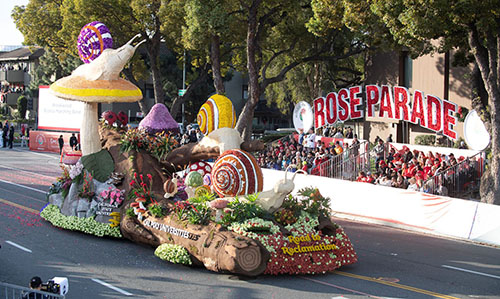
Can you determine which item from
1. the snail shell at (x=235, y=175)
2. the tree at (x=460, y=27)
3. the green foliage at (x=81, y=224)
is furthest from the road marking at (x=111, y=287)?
the tree at (x=460, y=27)

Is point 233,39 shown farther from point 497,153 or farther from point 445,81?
point 497,153

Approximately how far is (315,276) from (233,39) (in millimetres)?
24566

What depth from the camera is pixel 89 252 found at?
14.6 meters

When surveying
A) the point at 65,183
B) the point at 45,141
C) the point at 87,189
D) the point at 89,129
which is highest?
the point at 45,141

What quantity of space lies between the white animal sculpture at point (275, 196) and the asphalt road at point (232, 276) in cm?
160

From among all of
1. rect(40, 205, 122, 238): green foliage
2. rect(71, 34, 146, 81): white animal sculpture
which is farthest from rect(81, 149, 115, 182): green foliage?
rect(71, 34, 146, 81): white animal sculpture

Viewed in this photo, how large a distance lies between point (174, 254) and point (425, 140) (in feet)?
66.7

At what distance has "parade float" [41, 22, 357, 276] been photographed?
41.8ft

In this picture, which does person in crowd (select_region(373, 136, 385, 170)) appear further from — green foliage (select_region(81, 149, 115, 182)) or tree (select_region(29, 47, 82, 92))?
tree (select_region(29, 47, 82, 92))

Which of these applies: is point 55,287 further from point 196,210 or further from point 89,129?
point 89,129

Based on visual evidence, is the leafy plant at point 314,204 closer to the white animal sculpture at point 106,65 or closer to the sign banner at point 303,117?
the white animal sculpture at point 106,65

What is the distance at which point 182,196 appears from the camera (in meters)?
16.4

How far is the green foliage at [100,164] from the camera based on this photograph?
16531 millimetres

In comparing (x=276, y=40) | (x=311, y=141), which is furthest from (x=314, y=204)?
(x=276, y=40)
